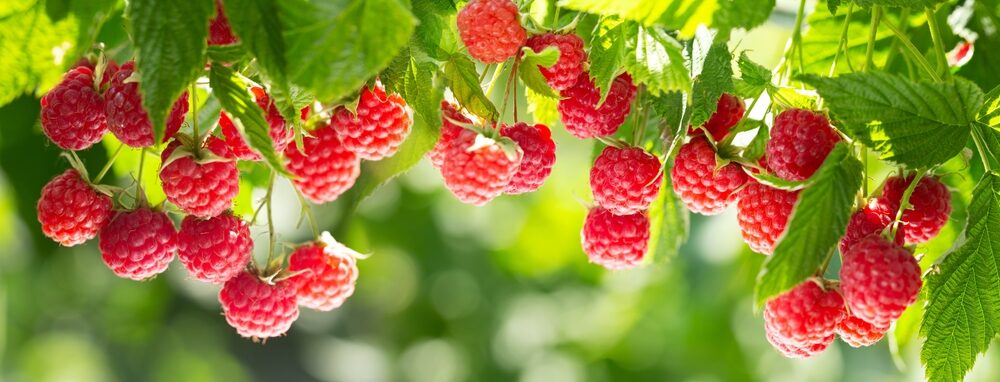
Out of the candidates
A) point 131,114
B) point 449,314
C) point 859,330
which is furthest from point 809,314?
point 449,314

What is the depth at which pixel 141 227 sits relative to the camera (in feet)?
2.77

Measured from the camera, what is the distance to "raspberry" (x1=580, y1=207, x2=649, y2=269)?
92cm

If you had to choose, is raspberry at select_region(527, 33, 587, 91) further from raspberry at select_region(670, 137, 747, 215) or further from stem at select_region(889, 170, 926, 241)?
stem at select_region(889, 170, 926, 241)

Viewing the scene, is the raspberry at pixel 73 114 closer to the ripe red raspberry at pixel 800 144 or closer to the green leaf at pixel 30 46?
the green leaf at pixel 30 46

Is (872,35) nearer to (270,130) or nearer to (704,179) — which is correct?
(704,179)

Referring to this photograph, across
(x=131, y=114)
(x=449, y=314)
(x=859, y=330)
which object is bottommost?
(x=449, y=314)

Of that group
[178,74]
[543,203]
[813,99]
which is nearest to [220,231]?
[178,74]

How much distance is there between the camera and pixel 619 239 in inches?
36.4

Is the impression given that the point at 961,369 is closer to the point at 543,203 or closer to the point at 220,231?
the point at 220,231

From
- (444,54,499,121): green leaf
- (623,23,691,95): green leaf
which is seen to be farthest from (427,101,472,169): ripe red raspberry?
(623,23,691,95): green leaf

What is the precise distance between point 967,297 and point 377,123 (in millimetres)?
447

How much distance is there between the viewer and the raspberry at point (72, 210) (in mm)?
851

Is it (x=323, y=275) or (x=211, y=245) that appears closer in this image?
(x=211, y=245)

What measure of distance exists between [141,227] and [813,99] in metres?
0.53
